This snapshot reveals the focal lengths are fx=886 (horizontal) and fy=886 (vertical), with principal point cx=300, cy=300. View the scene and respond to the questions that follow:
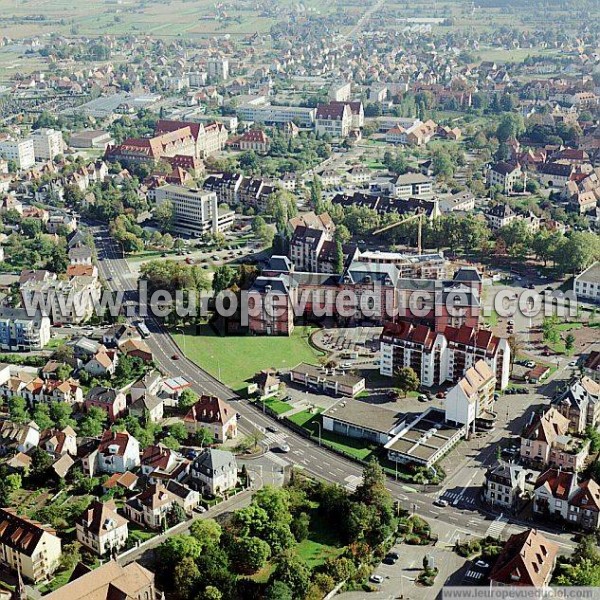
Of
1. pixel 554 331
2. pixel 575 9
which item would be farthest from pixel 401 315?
pixel 575 9

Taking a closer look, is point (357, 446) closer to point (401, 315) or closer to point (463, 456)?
point (463, 456)

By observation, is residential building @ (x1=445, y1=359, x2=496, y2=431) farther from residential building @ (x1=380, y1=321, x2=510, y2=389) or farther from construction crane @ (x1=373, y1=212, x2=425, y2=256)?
construction crane @ (x1=373, y1=212, x2=425, y2=256)

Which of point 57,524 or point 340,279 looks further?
point 340,279

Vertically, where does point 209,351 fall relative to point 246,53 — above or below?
below

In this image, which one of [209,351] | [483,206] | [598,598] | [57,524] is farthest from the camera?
[483,206]

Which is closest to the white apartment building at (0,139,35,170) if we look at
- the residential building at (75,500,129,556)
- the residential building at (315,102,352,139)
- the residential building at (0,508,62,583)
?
the residential building at (315,102,352,139)

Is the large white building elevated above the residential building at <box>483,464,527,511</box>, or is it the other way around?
the large white building
